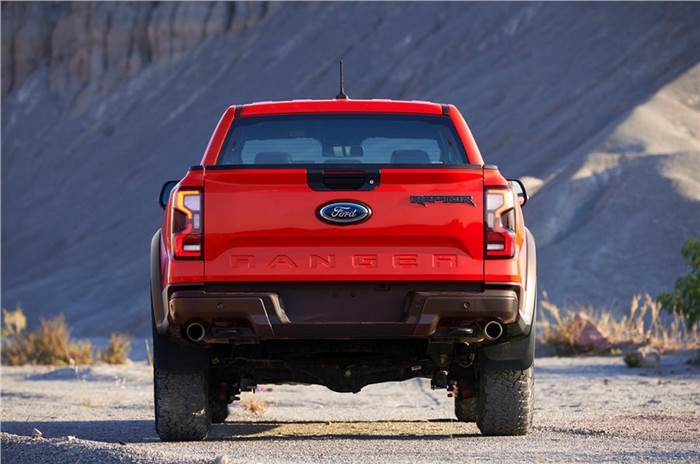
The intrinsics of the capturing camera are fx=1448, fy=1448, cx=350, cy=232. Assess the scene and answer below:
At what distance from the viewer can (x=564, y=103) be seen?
4303cm

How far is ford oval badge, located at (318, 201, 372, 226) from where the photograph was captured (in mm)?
7297

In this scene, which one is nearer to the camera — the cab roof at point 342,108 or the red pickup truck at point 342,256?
the red pickup truck at point 342,256

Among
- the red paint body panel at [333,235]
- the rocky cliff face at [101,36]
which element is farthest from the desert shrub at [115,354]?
the rocky cliff face at [101,36]

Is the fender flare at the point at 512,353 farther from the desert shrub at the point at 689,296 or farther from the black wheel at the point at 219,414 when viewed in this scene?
the desert shrub at the point at 689,296

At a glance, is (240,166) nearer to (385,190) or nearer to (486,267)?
(385,190)

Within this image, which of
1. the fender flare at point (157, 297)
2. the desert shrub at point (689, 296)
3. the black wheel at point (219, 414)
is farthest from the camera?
the desert shrub at point (689, 296)

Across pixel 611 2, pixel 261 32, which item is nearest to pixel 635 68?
pixel 611 2

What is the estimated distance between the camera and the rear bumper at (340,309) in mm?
7250

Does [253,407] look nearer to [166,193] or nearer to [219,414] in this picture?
[219,414]

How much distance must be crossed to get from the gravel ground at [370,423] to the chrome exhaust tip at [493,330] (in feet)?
2.02

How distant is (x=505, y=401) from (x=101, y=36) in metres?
61.3

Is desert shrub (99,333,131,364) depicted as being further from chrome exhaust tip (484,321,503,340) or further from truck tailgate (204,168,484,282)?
chrome exhaust tip (484,321,503,340)

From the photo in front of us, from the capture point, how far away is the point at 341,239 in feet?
23.9

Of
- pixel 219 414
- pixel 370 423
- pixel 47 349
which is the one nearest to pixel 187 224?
pixel 219 414
